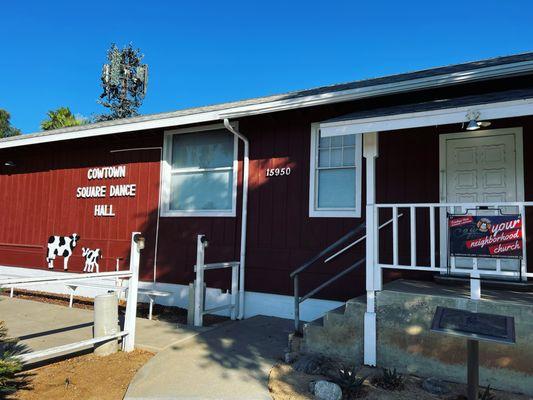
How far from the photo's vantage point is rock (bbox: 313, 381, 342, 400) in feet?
12.4

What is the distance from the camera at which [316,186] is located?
22.8 ft

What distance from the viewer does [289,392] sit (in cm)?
397

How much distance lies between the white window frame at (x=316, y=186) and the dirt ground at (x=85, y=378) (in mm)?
3287

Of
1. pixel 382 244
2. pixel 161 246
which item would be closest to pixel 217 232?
pixel 161 246

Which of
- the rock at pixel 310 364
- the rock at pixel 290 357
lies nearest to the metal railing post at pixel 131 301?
the rock at pixel 290 357

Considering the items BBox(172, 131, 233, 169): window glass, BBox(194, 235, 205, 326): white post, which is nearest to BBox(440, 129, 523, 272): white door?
BBox(194, 235, 205, 326): white post

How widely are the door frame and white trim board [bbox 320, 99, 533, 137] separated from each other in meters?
1.61

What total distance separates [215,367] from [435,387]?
2.22 meters

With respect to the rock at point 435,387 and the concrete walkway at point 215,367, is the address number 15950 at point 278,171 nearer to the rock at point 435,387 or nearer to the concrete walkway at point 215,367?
the concrete walkway at point 215,367

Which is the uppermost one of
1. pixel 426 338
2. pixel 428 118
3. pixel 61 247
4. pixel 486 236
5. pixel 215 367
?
pixel 428 118

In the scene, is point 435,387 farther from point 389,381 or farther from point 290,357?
point 290,357

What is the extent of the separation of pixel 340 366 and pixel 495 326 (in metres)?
1.92

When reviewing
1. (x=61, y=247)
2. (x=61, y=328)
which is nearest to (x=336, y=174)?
(x=61, y=328)

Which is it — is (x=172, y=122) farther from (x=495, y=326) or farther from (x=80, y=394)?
(x=495, y=326)
